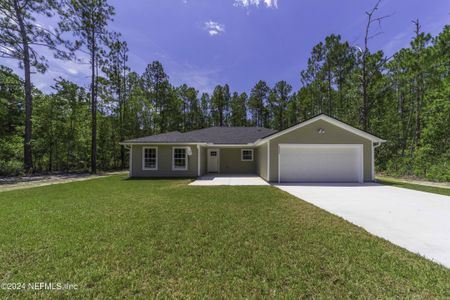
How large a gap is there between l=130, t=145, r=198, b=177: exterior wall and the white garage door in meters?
5.72

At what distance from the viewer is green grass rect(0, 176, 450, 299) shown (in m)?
2.16

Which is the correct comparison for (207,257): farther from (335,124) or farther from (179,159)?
(179,159)

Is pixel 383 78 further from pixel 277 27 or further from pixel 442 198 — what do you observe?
pixel 442 198

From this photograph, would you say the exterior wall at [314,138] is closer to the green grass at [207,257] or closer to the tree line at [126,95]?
the tree line at [126,95]

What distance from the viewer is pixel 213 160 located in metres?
15.6

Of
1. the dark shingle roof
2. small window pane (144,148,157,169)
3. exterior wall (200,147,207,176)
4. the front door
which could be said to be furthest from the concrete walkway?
the front door

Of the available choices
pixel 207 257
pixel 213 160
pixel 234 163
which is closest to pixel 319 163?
pixel 234 163

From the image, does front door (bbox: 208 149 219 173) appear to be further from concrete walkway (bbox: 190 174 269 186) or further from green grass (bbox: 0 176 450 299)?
green grass (bbox: 0 176 450 299)

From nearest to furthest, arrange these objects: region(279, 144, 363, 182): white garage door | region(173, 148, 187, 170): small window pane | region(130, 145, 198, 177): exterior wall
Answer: region(279, 144, 363, 182): white garage door < region(130, 145, 198, 177): exterior wall < region(173, 148, 187, 170): small window pane

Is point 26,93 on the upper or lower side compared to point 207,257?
upper

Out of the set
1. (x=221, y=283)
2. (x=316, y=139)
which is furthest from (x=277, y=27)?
(x=221, y=283)

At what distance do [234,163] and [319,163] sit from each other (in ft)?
21.7

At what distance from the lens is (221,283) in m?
2.24

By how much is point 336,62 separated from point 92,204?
23.0 m
